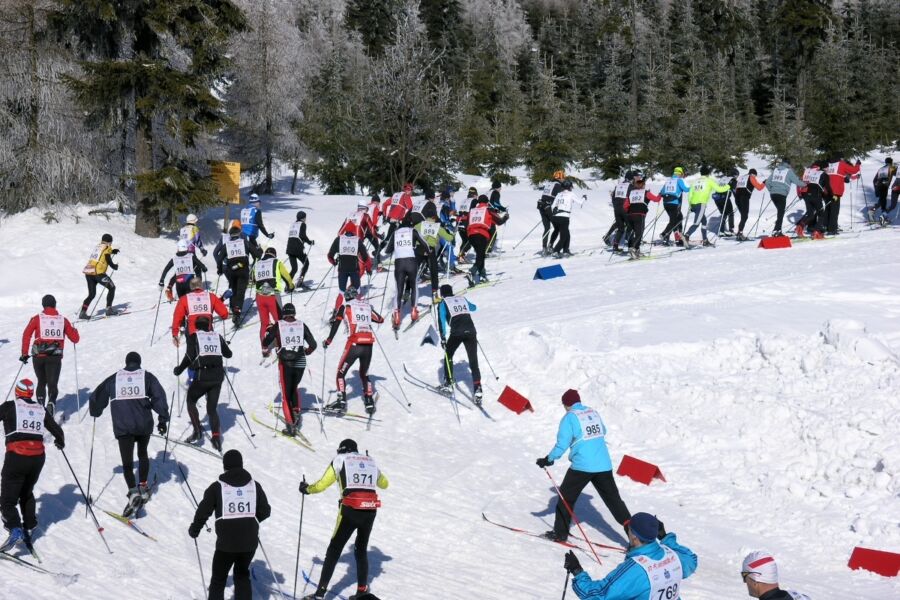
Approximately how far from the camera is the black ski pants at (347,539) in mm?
7953

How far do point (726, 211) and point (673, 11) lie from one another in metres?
68.7

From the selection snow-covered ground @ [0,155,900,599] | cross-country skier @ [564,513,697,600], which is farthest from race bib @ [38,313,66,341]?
cross-country skier @ [564,513,697,600]

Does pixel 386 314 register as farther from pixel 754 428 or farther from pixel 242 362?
pixel 754 428

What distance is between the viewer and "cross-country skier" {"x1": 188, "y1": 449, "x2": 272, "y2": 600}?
746cm

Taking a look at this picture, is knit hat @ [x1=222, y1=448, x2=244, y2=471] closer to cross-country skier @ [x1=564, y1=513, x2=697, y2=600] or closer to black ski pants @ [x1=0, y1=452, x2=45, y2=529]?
black ski pants @ [x1=0, y1=452, x2=45, y2=529]

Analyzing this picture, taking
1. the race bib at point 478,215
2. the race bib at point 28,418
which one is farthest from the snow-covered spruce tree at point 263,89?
the race bib at point 28,418

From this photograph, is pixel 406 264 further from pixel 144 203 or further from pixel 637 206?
pixel 144 203

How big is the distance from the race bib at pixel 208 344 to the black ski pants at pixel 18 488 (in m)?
2.73

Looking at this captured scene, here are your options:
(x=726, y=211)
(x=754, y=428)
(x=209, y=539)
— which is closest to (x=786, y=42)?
(x=726, y=211)

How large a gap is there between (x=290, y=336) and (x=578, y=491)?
473cm

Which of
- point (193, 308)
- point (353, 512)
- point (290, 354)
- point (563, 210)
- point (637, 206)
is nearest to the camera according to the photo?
point (353, 512)

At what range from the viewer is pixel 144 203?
85.3 feet

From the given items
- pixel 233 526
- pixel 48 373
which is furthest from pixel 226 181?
pixel 233 526

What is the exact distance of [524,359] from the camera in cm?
1488
